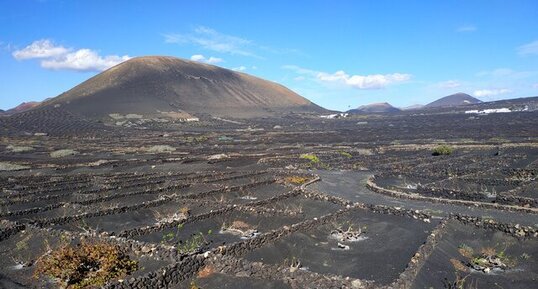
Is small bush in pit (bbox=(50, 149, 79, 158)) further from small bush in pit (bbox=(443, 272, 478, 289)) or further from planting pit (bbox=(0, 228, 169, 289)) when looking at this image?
small bush in pit (bbox=(443, 272, 478, 289))

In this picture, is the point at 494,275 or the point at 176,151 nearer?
the point at 494,275

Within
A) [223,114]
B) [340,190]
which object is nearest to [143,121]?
[223,114]

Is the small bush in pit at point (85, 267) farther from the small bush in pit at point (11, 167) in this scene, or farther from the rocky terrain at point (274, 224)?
the small bush in pit at point (11, 167)

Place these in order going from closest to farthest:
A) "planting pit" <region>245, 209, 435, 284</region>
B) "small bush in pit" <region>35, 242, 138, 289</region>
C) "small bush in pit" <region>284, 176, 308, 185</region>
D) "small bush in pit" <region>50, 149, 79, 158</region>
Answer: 1. "small bush in pit" <region>35, 242, 138, 289</region>
2. "planting pit" <region>245, 209, 435, 284</region>
3. "small bush in pit" <region>284, 176, 308, 185</region>
4. "small bush in pit" <region>50, 149, 79, 158</region>

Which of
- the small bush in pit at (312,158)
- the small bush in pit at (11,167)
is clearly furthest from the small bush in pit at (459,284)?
the small bush in pit at (11,167)

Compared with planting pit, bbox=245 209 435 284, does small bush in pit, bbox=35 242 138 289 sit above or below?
above

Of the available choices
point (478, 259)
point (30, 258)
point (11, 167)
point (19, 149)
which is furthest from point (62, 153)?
point (478, 259)

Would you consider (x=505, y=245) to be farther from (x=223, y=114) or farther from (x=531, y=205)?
(x=223, y=114)

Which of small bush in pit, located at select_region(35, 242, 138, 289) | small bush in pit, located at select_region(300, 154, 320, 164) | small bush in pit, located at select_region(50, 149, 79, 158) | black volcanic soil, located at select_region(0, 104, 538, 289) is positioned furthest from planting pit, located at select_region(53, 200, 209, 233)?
small bush in pit, located at select_region(50, 149, 79, 158)
